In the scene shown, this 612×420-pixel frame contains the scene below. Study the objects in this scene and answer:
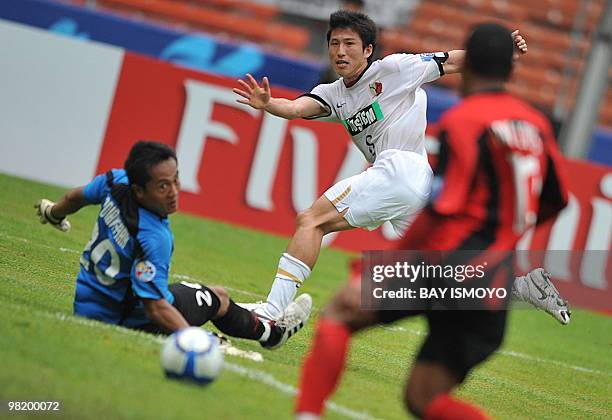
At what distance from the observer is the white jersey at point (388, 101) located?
8070mm

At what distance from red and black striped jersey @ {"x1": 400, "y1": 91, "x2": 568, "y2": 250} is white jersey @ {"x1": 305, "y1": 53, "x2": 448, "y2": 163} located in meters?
3.39

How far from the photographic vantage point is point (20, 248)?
8.98 metres

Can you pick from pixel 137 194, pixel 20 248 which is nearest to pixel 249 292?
pixel 20 248

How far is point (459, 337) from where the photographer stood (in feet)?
15.4

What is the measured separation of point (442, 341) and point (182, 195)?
350 inches

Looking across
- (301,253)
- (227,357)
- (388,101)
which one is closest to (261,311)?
(301,253)

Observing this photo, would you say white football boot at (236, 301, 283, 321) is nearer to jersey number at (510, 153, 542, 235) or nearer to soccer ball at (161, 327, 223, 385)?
soccer ball at (161, 327, 223, 385)

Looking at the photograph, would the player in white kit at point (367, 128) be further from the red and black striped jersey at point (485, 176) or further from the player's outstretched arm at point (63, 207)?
the red and black striped jersey at point (485, 176)

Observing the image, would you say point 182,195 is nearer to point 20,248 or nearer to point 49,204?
point 20,248

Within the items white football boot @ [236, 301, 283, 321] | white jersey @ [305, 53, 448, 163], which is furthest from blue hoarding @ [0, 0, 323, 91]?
white football boot @ [236, 301, 283, 321]

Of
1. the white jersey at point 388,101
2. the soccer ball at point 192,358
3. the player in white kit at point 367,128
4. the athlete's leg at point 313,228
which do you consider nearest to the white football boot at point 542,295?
the player in white kit at point 367,128

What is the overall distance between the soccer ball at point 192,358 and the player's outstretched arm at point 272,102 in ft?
7.24

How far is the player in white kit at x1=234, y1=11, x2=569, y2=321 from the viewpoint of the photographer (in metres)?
7.69

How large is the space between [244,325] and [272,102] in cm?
162
